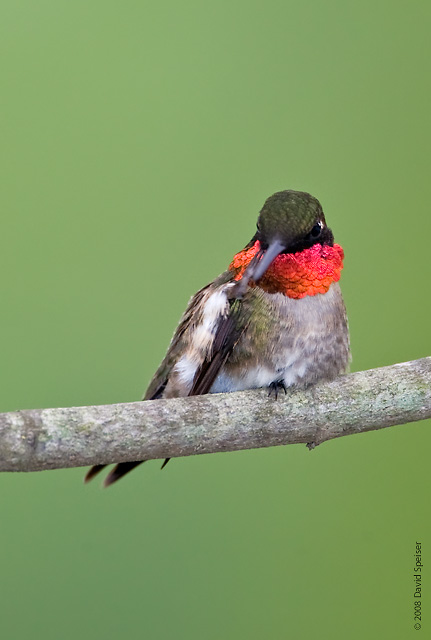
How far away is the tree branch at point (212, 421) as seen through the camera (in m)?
1.49

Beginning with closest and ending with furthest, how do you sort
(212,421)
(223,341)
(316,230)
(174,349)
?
(212,421)
(316,230)
(223,341)
(174,349)

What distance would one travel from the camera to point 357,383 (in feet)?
5.82

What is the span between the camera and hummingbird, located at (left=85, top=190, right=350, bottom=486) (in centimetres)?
183

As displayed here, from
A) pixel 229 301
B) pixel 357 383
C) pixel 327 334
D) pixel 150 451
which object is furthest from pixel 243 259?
pixel 150 451

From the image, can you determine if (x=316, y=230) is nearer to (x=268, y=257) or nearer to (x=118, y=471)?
(x=268, y=257)

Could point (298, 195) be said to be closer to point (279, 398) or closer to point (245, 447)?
point (279, 398)

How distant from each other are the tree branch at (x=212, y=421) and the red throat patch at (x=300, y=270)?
0.72ft

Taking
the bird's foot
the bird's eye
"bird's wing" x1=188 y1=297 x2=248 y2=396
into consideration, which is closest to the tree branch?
the bird's foot

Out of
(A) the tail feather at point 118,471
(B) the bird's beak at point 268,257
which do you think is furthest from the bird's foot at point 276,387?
(A) the tail feather at point 118,471

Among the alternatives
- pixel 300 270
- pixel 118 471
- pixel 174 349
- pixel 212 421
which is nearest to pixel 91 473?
pixel 118 471

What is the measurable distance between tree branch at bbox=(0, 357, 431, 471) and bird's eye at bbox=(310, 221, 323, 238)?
0.31 m

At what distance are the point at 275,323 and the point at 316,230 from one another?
0.76ft

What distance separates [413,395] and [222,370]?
0.45 meters

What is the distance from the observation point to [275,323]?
6.20 feet
